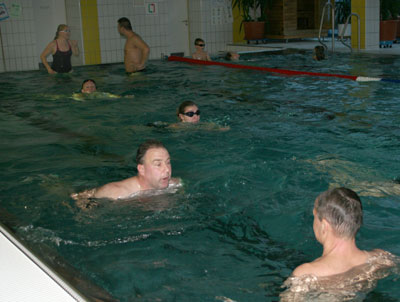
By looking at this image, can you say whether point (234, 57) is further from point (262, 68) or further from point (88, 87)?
point (88, 87)

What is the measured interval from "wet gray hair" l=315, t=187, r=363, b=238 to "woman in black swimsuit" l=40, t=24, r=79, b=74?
34.3ft

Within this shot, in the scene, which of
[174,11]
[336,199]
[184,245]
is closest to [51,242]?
[184,245]

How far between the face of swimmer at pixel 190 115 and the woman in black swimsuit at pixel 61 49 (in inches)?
246

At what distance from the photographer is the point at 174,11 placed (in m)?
18.1

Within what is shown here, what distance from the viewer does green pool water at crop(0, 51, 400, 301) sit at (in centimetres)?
329

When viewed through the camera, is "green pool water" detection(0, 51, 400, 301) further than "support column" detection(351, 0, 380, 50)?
No

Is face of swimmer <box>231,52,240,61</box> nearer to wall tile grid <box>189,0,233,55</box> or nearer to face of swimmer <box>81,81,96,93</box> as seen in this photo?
wall tile grid <box>189,0,233,55</box>

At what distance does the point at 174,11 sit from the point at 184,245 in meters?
15.6

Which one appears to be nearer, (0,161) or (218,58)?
(0,161)

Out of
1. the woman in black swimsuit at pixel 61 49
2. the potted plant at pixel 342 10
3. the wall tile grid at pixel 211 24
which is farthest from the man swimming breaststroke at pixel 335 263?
the potted plant at pixel 342 10

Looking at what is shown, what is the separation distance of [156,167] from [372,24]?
1322cm

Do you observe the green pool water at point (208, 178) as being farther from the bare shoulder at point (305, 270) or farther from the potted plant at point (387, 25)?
the potted plant at point (387, 25)

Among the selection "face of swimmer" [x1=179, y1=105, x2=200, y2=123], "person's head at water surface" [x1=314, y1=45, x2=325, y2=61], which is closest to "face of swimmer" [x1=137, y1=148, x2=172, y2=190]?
"face of swimmer" [x1=179, y1=105, x2=200, y2=123]

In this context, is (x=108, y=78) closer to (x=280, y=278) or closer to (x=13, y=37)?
(x=13, y=37)
